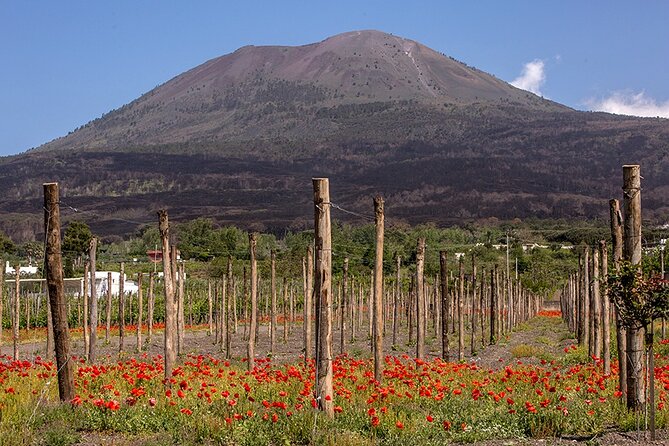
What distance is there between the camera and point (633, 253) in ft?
47.2

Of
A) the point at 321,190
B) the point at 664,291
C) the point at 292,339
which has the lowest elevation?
the point at 292,339

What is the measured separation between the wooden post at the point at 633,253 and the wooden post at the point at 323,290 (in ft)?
14.6

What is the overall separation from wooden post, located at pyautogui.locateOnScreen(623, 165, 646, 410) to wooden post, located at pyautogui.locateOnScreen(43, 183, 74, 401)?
328 inches

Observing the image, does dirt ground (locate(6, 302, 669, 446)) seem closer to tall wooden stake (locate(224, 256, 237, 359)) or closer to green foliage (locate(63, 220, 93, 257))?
tall wooden stake (locate(224, 256, 237, 359))

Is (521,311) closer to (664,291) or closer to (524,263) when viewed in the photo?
(524,263)

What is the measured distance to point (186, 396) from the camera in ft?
48.1

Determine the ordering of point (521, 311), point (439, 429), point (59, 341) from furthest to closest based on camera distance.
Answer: point (521, 311) → point (59, 341) → point (439, 429)

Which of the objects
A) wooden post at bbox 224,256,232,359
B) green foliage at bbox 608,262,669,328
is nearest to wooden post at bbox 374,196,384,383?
green foliage at bbox 608,262,669,328

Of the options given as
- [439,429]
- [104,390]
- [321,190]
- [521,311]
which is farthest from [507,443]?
[521,311]

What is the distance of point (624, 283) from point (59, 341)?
824 centimetres

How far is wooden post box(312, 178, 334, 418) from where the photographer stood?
1407cm

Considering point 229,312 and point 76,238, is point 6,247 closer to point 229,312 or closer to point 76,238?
point 76,238

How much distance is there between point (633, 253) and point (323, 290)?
465 cm

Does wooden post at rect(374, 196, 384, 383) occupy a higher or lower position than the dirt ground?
higher
